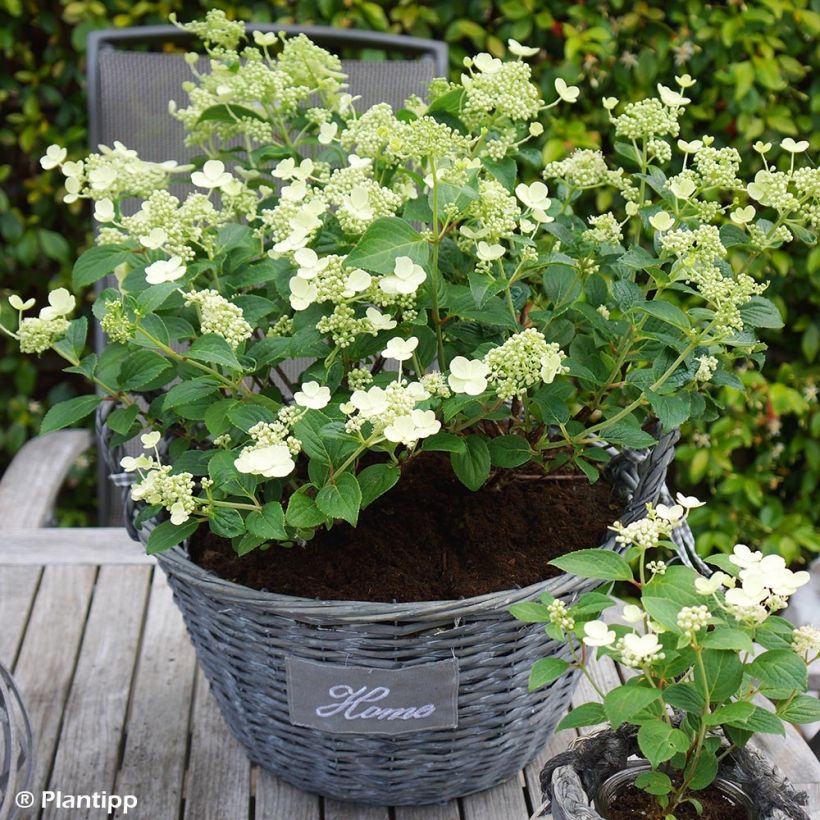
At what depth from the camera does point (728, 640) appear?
23.5 inches

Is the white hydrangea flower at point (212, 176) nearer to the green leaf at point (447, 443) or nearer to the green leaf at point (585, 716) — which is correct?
the green leaf at point (447, 443)

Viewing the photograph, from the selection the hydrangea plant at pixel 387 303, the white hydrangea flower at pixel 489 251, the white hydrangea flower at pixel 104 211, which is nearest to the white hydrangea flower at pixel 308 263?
the hydrangea plant at pixel 387 303

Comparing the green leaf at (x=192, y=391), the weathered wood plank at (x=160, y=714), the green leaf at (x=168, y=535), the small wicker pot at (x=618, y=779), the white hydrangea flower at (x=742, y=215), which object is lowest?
the weathered wood plank at (x=160, y=714)

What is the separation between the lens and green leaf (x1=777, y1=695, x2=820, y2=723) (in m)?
0.65

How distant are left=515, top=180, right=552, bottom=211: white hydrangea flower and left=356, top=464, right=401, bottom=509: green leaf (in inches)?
9.2

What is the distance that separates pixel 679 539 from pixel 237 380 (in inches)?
16.3

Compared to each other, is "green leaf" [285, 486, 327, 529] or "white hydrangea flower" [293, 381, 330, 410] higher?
"white hydrangea flower" [293, 381, 330, 410]

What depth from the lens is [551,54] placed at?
2037 mm

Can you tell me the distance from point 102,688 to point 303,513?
463 millimetres

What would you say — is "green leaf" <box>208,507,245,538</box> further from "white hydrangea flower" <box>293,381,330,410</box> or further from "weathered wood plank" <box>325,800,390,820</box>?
"weathered wood plank" <box>325,800,390,820</box>

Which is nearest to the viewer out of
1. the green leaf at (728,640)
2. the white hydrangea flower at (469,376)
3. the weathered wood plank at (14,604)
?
the green leaf at (728,640)

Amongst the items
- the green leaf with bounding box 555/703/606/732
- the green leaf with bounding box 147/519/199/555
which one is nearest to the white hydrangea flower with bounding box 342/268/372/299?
the green leaf with bounding box 147/519/199/555

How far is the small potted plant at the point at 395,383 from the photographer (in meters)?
0.76

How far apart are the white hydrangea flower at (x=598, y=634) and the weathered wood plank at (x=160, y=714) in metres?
0.49
